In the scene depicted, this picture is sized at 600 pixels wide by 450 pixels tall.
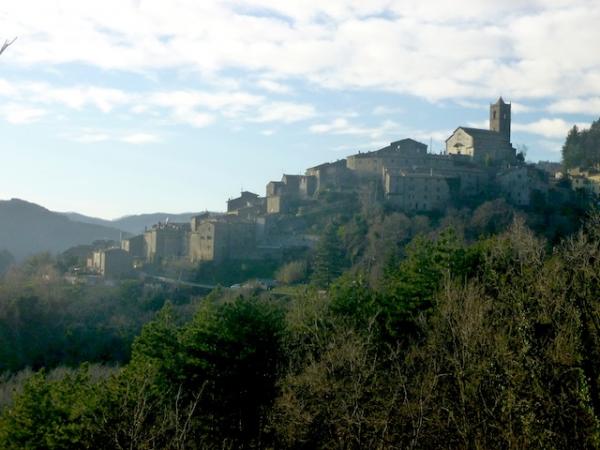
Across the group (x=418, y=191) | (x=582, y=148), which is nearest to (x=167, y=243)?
(x=418, y=191)

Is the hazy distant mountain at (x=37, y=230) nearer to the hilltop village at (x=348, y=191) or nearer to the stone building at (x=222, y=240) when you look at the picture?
the hilltop village at (x=348, y=191)

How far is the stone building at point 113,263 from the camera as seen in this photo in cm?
5394

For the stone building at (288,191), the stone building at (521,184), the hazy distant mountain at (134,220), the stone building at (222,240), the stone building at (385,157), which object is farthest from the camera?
the hazy distant mountain at (134,220)

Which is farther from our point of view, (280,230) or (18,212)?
(18,212)

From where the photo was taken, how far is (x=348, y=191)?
200 feet

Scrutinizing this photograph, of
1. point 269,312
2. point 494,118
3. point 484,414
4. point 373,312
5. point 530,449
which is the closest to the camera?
point 530,449

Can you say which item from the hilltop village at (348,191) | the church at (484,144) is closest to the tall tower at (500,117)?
the church at (484,144)

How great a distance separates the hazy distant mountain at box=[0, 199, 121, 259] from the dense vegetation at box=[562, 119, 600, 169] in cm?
5972

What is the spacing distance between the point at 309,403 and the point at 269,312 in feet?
11.6

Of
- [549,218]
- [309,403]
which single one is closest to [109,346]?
[309,403]

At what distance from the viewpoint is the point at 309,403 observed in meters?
15.0

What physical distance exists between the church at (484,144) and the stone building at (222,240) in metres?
21.9

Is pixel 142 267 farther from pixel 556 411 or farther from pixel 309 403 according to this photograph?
pixel 556 411

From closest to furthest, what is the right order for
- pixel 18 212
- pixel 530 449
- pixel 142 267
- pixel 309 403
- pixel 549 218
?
pixel 530 449
pixel 309 403
pixel 549 218
pixel 142 267
pixel 18 212
